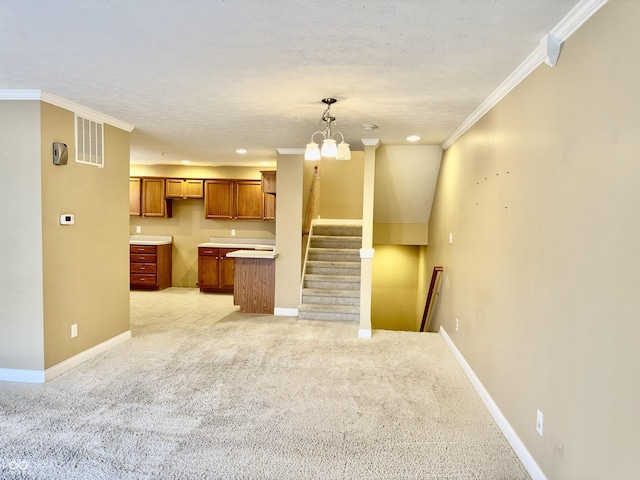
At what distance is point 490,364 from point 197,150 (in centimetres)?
462

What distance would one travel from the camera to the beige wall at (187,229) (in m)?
7.43

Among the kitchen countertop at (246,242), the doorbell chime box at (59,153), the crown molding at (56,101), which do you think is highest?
the crown molding at (56,101)

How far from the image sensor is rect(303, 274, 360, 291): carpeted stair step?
5.63m

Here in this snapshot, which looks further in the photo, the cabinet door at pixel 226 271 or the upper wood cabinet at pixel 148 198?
the upper wood cabinet at pixel 148 198

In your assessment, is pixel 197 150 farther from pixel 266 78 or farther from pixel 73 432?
pixel 73 432

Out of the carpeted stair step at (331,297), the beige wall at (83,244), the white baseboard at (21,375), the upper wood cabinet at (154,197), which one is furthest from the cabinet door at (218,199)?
the white baseboard at (21,375)

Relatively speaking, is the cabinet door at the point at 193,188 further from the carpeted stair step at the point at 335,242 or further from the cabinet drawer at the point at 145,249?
the carpeted stair step at the point at 335,242

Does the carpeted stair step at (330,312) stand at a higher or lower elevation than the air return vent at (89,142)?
lower

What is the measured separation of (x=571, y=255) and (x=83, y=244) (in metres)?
3.76

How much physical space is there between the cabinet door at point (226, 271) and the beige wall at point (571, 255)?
15.9ft

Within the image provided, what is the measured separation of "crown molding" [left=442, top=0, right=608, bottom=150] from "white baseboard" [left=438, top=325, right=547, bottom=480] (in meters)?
2.13

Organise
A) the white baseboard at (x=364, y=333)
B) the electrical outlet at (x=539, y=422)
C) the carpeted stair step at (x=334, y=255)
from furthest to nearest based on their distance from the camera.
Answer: the carpeted stair step at (x=334, y=255)
the white baseboard at (x=364, y=333)
the electrical outlet at (x=539, y=422)

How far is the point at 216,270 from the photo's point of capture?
22.8 ft

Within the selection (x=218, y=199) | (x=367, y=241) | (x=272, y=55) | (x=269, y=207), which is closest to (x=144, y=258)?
(x=218, y=199)
